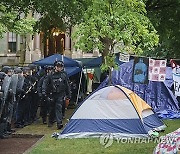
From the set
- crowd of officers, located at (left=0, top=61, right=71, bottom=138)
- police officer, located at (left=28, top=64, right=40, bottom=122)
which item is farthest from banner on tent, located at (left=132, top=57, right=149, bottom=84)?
police officer, located at (left=28, top=64, right=40, bottom=122)

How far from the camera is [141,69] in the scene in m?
12.1

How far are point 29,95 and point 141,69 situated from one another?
3.58m

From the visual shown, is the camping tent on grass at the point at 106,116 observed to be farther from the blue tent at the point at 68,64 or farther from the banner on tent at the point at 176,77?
the blue tent at the point at 68,64

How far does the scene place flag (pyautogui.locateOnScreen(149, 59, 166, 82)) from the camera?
39.7 feet

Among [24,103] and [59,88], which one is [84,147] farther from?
[24,103]

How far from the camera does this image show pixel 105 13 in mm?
9906

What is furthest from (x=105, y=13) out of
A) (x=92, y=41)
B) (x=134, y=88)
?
(x=134, y=88)

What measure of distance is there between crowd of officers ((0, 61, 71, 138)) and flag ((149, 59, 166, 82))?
239cm

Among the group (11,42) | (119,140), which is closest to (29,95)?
(119,140)

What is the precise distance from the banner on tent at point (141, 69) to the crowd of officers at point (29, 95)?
1972mm

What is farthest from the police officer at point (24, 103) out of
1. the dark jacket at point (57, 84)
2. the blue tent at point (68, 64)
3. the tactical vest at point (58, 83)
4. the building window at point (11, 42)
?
the building window at point (11, 42)

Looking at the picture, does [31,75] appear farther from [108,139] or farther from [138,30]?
[138,30]

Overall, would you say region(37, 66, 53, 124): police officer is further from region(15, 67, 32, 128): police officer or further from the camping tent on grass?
the camping tent on grass

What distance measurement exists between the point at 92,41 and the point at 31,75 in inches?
166
